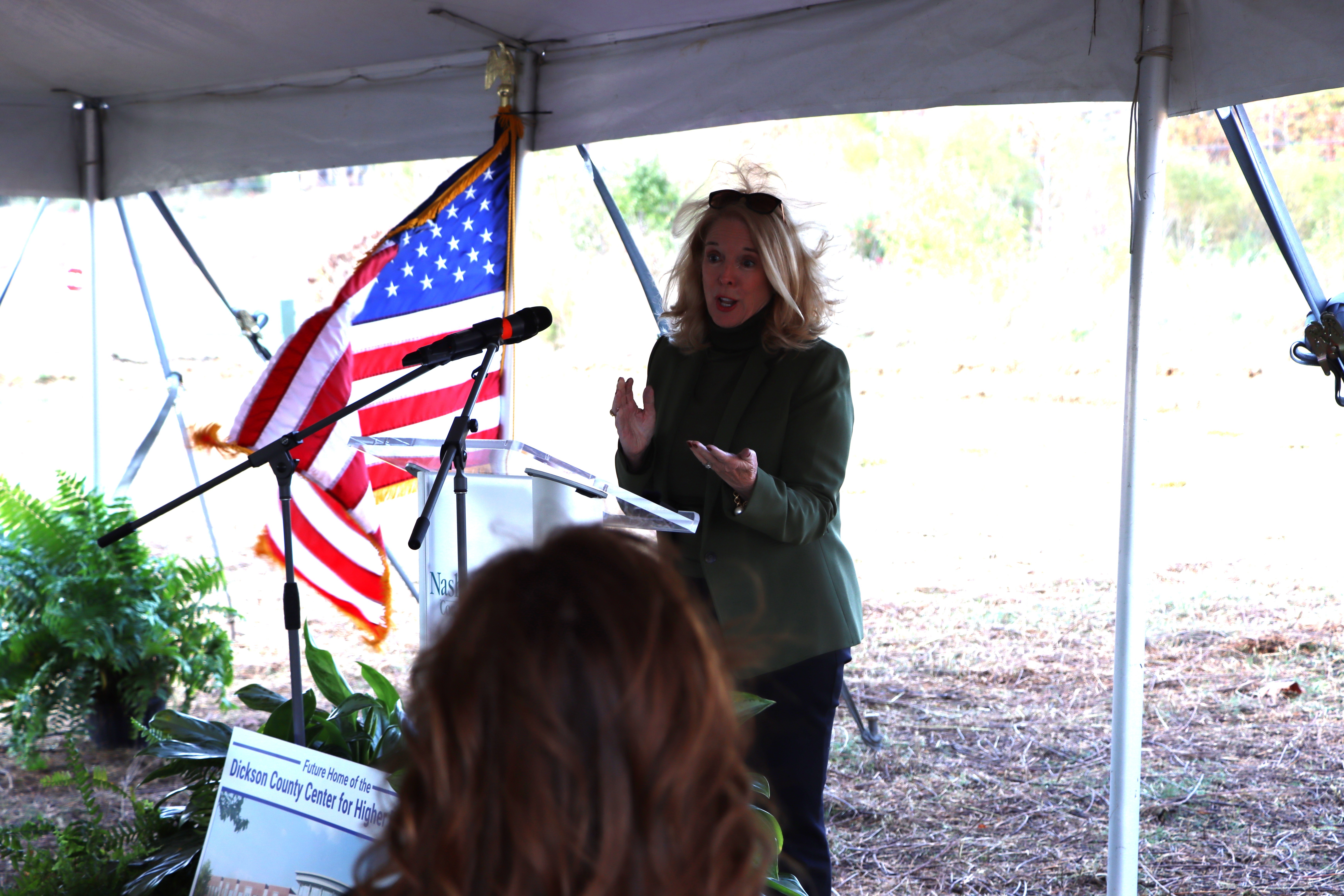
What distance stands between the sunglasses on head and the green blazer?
0.31 meters

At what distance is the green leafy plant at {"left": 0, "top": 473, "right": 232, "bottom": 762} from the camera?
368 centimetres

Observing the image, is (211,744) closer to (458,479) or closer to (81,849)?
(81,849)

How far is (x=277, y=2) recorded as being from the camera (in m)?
2.96

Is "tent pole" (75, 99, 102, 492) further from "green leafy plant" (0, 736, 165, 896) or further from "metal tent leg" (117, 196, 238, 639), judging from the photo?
"green leafy plant" (0, 736, 165, 896)

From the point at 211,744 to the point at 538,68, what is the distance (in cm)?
213

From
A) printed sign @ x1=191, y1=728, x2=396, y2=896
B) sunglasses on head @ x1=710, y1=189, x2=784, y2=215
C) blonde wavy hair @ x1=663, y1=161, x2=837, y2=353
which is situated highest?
sunglasses on head @ x1=710, y1=189, x2=784, y2=215

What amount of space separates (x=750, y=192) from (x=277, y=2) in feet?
5.01

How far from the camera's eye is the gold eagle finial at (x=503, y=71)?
321 centimetres

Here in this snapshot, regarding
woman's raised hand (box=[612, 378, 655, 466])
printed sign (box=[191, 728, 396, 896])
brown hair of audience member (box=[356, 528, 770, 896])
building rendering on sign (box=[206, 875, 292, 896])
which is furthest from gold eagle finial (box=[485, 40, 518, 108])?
brown hair of audience member (box=[356, 528, 770, 896])

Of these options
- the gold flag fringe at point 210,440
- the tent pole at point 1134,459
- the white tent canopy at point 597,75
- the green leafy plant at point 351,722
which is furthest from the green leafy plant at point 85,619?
the tent pole at point 1134,459

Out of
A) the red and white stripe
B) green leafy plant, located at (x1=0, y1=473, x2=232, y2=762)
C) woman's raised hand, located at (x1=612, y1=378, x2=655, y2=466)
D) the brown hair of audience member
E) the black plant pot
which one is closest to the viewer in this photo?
the brown hair of audience member

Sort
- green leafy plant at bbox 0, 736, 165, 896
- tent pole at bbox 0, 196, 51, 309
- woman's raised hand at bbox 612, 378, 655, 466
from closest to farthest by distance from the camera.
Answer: green leafy plant at bbox 0, 736, 165, 896, woman's raised hand at bbox 612, 378, 655, 466, tent pole at bbox 0, 196, 51, 309

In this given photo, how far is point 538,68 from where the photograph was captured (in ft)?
10.8

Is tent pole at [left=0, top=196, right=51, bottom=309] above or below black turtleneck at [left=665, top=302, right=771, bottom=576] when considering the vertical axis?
above
